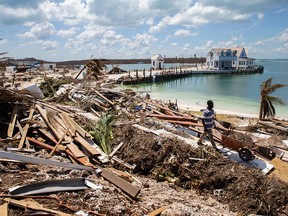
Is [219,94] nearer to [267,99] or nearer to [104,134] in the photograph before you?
[267,99]

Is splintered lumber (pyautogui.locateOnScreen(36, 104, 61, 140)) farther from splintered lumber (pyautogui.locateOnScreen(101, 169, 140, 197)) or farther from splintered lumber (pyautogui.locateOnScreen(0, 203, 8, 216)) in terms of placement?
splintered lumber (pyautogui.locateOnScreen(0, 203, 8, 216))

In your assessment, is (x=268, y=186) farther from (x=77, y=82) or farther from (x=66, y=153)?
(x=77, y=82)

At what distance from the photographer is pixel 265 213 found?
595 centimetres

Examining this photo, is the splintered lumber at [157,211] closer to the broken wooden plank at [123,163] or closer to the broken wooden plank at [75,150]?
the broken wooden plank at [123,163]

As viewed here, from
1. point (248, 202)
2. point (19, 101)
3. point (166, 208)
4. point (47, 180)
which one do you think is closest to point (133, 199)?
point (166, 208)

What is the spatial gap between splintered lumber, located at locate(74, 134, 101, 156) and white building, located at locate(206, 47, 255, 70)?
74484 mm

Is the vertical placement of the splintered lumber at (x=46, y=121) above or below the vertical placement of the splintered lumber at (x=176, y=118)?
above

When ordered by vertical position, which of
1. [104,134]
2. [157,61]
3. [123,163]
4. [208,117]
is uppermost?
[157,61]

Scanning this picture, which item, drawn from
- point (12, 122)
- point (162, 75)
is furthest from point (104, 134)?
point (162, 75)

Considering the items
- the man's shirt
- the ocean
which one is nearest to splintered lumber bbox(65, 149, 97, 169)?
the man's shirt

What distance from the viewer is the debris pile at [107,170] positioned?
5.01 meters

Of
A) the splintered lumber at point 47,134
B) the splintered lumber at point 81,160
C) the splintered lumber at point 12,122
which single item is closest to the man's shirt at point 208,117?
the splintered lumber at point 81,160

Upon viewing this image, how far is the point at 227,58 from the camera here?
78.8 meters

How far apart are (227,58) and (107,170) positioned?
78.0 m
